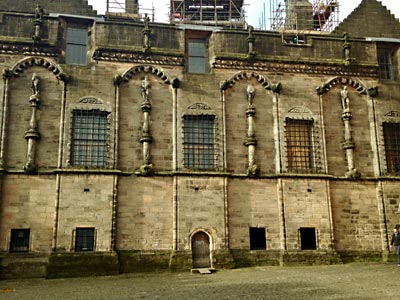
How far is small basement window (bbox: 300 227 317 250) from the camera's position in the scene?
21.2 meters

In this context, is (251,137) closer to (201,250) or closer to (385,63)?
(201,250)

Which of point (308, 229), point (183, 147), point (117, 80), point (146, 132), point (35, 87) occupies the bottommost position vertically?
point (308, 229)

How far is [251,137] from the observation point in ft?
71.0

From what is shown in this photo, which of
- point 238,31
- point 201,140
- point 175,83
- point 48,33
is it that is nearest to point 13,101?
point 48,33

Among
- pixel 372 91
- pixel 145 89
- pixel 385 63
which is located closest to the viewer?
pixel 145 89

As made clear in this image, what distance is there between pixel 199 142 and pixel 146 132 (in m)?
2.60

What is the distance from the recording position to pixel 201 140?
21.6m

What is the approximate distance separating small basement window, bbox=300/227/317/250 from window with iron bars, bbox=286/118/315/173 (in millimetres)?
2831

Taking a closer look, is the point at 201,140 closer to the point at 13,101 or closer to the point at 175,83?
the point at 175,83

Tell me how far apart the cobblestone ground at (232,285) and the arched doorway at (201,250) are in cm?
141

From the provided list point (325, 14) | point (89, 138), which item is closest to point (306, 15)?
point (325, 14)

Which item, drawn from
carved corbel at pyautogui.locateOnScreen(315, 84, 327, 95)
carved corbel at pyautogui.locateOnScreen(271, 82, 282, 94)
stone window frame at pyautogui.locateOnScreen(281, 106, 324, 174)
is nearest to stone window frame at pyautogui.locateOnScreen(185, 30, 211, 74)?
carved corbel at pyautogui.locateOnScreen(271, 82, 282, 94)

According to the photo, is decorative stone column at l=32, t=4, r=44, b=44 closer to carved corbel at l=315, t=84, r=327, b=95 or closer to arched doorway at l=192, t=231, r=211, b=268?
arched doorway at l=192, t=231, r=211, b=268

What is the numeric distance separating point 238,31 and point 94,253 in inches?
510
